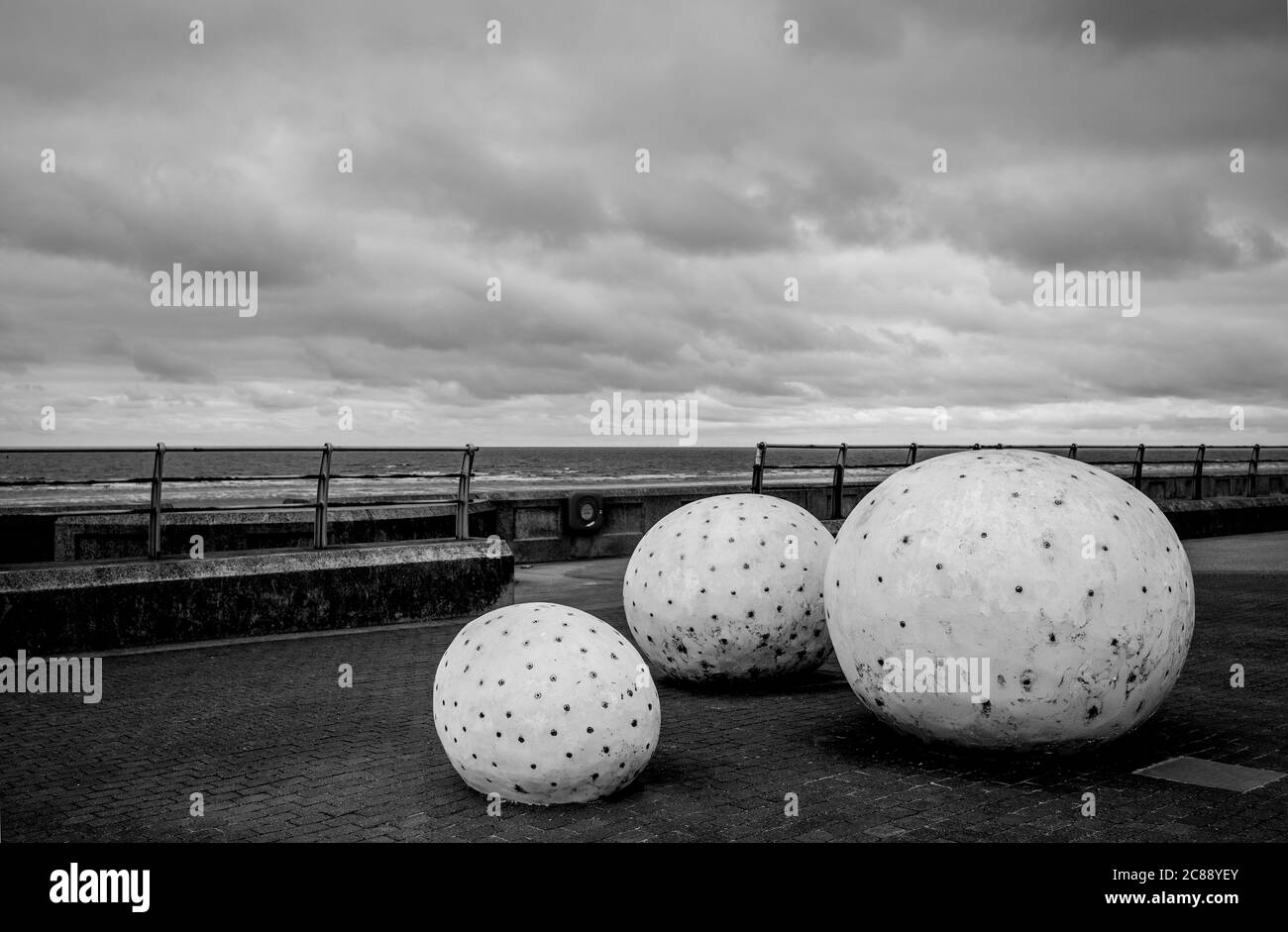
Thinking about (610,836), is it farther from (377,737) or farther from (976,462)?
(976,462)

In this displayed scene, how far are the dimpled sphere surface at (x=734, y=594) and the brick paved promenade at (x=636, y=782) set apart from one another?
314mm

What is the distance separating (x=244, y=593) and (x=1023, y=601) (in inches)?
310

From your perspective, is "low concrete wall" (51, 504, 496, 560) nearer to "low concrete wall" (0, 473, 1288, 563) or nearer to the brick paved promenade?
"low concrete wall" (0, 473, 1288, 563)

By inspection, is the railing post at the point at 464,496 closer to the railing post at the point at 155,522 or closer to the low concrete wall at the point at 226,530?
the low concrete wall at the point at 226,530

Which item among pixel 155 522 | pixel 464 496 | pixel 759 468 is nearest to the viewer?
pixel 155 522

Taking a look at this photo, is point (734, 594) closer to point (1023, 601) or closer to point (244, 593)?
point (1023, 601)

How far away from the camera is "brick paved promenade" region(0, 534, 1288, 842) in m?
4.86

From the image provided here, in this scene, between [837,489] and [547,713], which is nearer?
[547,713]

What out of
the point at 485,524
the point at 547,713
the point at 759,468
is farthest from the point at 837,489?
the point at 547,713

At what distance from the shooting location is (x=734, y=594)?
735 cm

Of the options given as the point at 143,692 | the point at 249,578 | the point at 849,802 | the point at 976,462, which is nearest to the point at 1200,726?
the point at 976,462

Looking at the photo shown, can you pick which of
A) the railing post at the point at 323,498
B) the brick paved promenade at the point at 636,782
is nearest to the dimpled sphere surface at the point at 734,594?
the brick paved promenade at the point at 636,782

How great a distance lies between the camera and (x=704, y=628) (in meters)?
7.42
